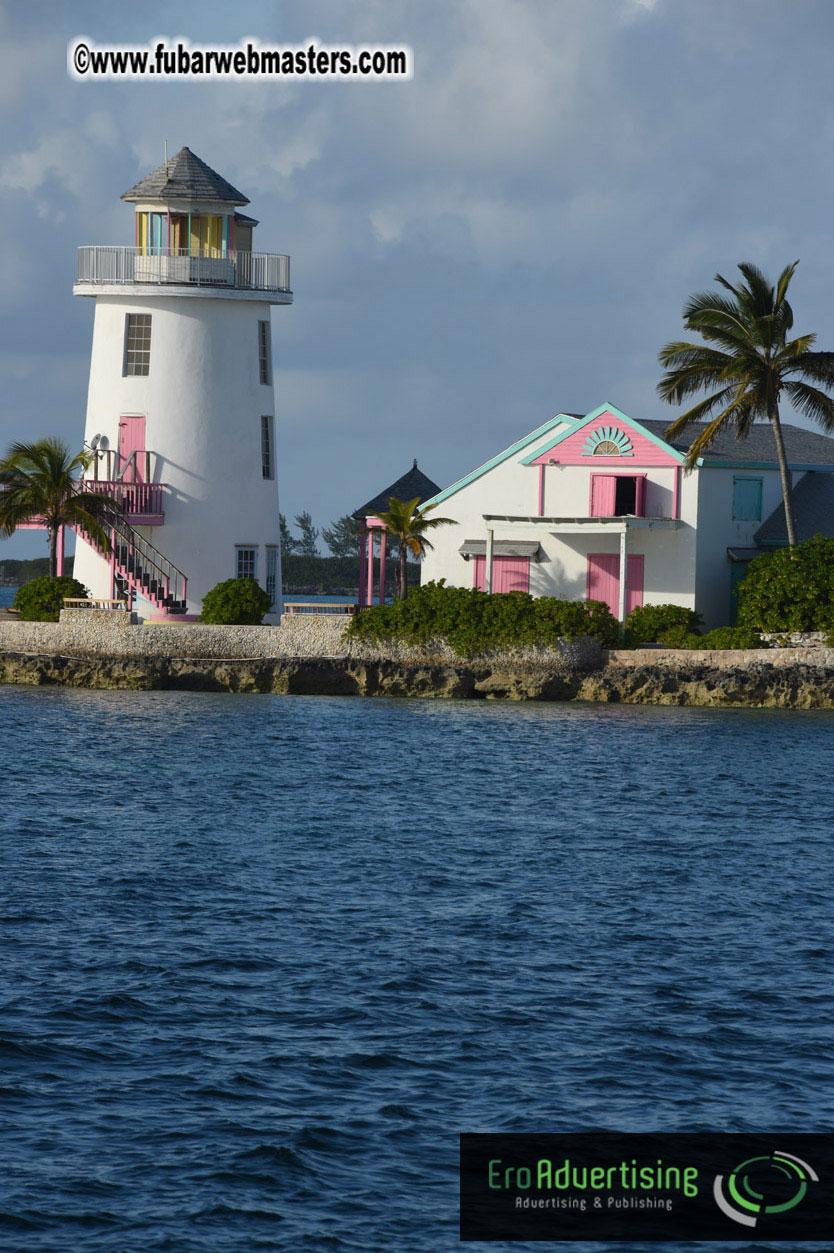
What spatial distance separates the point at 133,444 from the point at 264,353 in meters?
4.79

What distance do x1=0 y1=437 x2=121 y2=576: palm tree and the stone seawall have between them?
277 cm

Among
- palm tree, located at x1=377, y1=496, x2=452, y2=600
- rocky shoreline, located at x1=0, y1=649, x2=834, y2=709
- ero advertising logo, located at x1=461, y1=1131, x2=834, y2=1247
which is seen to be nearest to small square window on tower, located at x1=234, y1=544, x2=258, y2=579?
palm tree, located at x1=377, y1=496, x2=452, y2=600

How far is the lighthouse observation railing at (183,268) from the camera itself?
44.2 m

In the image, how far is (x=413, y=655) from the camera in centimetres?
4112

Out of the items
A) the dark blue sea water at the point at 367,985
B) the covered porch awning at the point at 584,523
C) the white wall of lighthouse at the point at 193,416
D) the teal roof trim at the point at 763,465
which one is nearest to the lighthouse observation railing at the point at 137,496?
the white wall of lighthouse at the point at 193,416

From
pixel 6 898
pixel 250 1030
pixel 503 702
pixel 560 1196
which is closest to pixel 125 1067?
pixel 250 1030

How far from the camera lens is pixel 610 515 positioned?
43219mm

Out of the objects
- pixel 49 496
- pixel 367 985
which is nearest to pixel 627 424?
pixel 49 496

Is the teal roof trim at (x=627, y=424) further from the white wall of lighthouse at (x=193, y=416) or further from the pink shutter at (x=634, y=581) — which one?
the white wall of lighthouse at (x=193, y=416)

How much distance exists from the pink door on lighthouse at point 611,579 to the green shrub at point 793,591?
3741 mm

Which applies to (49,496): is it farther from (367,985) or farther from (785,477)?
(367,985)

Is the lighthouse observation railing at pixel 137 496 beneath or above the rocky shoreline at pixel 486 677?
above

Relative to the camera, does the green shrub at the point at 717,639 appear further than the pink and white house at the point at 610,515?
No

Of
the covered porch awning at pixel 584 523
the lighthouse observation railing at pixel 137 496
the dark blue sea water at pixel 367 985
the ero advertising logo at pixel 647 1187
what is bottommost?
the ero advertising logo at pixel 647 1187
